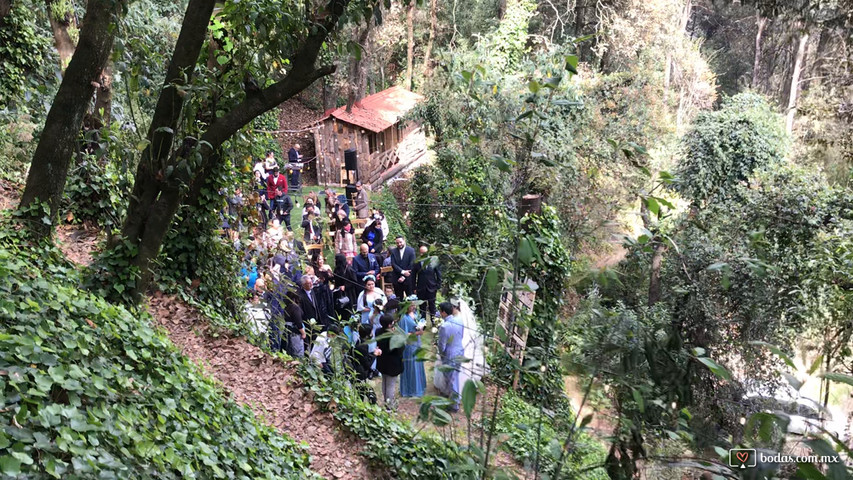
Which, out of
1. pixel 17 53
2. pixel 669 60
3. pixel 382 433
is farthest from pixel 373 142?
pixel 382 433

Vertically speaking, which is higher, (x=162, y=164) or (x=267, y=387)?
(x=162, y=164)

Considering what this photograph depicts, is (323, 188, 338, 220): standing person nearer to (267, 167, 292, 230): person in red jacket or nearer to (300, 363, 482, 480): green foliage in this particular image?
(267, 167, 292, 230): person in red jacket

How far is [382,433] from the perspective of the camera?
6750 millimetres

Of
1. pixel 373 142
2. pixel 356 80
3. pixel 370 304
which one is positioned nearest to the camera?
pixel 370 304

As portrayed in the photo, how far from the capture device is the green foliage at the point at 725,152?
14.8 meters

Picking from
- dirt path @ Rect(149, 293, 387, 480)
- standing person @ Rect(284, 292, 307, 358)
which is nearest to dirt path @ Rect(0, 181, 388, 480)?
dirt path @ Rect(149, 293, 387, 480)

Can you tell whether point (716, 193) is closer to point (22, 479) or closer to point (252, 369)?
point (252, 369)

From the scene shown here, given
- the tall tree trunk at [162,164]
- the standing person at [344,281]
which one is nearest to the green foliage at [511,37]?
the standing person at [344,281]

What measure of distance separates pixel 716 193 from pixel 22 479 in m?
14.8

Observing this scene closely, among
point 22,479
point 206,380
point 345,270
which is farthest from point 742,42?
point 22,479

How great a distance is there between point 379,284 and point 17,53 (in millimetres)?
7624

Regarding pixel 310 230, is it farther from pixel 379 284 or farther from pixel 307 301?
pixel 307 301

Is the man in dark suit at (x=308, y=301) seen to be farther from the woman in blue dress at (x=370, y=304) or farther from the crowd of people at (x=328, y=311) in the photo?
the woman in blue dress at (x=370, y=304)

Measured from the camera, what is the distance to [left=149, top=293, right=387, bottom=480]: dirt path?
21.0 ft
